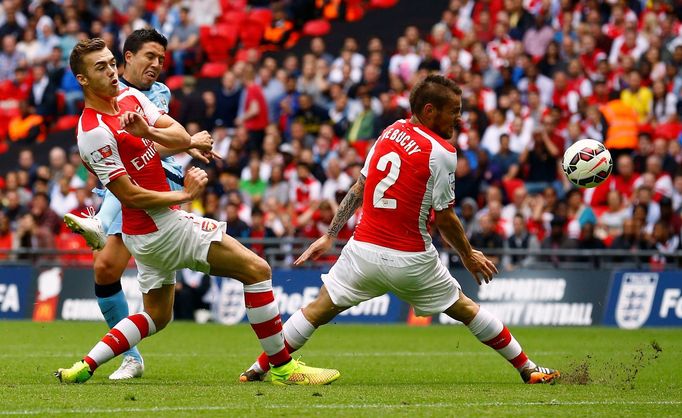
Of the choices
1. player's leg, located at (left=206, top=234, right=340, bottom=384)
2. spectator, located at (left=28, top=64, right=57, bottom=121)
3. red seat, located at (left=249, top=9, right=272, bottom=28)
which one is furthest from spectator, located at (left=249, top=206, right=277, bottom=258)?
player's leg, located at (left=206, top=234, right=340, bottom=384)

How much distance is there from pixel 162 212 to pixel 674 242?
438 inches

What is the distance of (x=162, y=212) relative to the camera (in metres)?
8.98

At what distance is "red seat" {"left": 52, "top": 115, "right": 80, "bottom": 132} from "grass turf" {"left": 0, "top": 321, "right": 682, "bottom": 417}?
32.9 ft

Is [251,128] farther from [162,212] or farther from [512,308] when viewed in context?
[162,212]

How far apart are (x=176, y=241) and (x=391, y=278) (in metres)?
1.56

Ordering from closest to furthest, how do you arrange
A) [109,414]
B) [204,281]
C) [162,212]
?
[109,414]
[162,212]
[204,281]

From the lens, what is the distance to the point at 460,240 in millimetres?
9094

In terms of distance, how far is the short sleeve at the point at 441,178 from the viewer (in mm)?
8969

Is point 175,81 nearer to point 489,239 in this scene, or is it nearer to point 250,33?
point 250,33

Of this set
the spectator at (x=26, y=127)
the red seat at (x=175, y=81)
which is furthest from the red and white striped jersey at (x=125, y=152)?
Answer: the spectator at (x=26, y=127)

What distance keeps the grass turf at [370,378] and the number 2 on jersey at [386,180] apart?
4.32ft

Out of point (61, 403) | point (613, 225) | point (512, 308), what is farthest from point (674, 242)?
point (61, 403)

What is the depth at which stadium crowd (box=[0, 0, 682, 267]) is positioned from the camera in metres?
19.2

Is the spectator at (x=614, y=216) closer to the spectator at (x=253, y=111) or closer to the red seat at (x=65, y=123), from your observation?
the spectator at (x=253, y=111)
